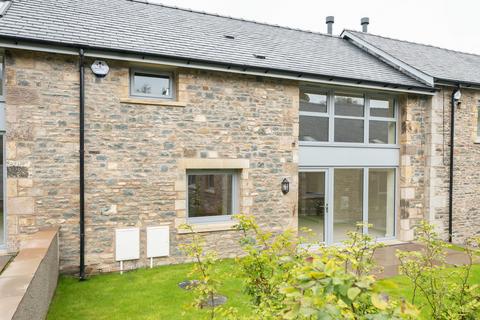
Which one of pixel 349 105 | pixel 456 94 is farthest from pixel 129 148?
pixel 456 94

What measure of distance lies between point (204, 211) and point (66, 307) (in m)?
3.53

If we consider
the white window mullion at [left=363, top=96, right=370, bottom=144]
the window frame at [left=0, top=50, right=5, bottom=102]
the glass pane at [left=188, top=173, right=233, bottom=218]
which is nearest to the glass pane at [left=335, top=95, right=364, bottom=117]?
the white window mullion at [left=363, top=96, right=370, bottom=144]

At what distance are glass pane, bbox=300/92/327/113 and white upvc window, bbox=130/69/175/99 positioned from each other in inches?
138

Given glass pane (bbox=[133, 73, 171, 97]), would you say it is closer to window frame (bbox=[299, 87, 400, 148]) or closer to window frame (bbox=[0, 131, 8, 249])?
window frame (bbox=[0, 131, 8, 249])

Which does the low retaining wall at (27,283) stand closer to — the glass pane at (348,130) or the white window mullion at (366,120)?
the glass pane at (348,130)

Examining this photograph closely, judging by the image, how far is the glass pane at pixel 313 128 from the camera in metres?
9.26

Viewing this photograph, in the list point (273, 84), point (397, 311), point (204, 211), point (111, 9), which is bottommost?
point (204, 211)

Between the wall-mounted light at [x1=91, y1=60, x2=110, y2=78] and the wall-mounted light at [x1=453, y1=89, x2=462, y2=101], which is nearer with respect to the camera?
the wall-mounted light at [x1=91, y1=60, x2=110, y2=78]

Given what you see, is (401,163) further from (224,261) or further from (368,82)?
(224,261)

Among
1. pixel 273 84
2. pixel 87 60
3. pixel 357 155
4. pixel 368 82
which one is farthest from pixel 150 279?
pixel 368 82

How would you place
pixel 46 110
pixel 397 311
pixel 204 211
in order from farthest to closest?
pixel 204 211 < pixel 46 110 < pixel 397 311

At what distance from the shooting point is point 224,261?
786 cm

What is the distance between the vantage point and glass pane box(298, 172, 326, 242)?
30.2 feet

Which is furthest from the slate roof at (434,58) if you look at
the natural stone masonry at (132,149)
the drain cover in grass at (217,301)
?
the drain cover in grass at (217,301)
